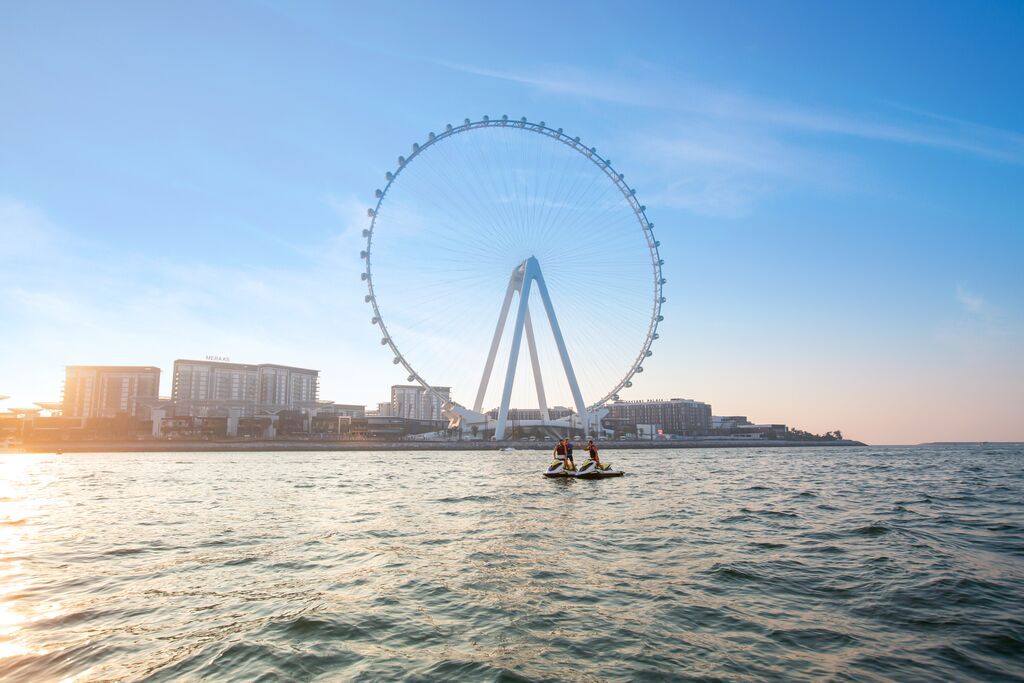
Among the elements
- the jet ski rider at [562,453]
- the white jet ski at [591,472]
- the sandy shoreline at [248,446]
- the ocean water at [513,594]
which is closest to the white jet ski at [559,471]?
the jet ski rider at [562,453]

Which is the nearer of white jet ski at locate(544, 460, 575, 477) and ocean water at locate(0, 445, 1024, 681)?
ocean water at locate(0, 445, 1024, 681)

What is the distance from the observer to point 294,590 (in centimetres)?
1223

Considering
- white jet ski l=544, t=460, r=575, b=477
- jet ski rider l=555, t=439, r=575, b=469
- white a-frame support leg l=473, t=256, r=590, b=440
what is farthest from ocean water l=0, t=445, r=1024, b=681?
white a-frame support leg l=473, t=256, r=590, b=440

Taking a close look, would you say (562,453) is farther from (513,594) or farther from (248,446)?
(248,446)

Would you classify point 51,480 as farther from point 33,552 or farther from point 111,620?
point 111,620

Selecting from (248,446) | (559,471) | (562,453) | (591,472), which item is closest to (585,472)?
(591,472)

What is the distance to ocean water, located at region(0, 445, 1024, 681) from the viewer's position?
8453mm

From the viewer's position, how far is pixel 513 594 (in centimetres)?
1191

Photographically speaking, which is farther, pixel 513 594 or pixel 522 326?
pixel 522 326

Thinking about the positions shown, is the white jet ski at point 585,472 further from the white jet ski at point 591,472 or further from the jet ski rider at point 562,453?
the jet ski rider at point 562,453

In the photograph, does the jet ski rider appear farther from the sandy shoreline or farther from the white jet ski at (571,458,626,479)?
the sandy shoreline

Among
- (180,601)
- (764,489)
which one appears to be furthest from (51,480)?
(764,489)

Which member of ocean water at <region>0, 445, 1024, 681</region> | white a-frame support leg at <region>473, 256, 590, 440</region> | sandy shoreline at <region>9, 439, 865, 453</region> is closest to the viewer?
ocean water at <region>0, 445, 1024, 681</region>

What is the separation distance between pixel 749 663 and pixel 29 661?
10.1 meters
